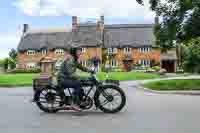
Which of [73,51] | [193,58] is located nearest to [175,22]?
[73,51]

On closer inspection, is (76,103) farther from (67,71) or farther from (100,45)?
(100,45)

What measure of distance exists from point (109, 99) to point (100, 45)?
213 ft

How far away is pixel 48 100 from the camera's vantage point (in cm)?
1060

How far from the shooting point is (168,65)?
247ft

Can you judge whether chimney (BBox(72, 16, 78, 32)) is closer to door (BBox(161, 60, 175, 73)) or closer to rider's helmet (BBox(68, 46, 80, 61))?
door (BBox(161, 60, 175, 73))

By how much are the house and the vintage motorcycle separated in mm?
62073

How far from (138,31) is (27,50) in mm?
22767

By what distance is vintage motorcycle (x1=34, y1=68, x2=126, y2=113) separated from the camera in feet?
34.2

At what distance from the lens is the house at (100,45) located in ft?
246

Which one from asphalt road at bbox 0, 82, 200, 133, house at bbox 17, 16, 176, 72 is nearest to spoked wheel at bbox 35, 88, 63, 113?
asphalt road at bbox 0, 82, 200, 133

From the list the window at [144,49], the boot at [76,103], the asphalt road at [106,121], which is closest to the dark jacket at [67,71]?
the boot at [76,103]

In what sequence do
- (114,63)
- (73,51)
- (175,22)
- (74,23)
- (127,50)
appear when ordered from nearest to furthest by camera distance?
1. (73,51)
2. (175,22)
3. (127,50)
4. (114,63)
5. (74,23)

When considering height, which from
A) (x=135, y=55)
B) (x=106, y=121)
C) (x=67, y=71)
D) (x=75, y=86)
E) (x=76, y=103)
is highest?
(x=135, y=55)

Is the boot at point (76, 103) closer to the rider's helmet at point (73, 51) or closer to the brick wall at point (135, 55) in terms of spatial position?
the rider's helmet at point (73, 51)
